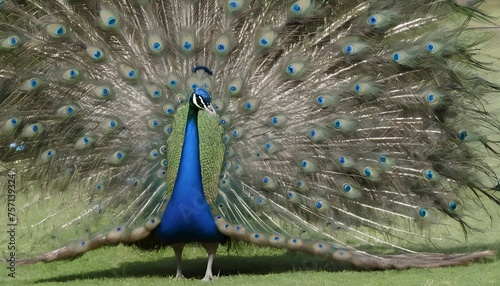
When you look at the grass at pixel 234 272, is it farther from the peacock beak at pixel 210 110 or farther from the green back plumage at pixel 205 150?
the peacock beak at pixel 210 110

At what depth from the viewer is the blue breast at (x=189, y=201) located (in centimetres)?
692

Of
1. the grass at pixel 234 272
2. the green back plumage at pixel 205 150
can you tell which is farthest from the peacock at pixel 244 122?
the grass at pixel 234 272

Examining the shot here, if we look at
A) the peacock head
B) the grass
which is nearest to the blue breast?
the peacock head

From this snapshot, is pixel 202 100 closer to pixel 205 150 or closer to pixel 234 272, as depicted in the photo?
pixel 205 150

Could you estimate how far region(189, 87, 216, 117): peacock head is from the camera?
6598 mm

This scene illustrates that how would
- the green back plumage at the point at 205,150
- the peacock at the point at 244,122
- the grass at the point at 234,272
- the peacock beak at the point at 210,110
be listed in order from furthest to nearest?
1. the peacock at the point at 244,122
2. the green back plumage at the point at 205,150
3. the grass at the point at 234,272
4. the peacock beak at the point at 210,110

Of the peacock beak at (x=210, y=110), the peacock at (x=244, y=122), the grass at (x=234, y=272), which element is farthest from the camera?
the peacock at (x=244, y=122)

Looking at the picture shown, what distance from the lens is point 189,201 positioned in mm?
6914

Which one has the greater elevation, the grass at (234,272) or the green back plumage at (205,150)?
the green back plumage at (205,150)

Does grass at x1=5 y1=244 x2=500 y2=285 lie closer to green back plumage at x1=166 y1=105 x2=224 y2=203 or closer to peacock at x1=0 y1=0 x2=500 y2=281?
peacock at x1=0 y1=0 x2=500 y2=281

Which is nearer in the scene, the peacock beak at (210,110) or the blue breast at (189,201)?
the peacock beak at (210,110)

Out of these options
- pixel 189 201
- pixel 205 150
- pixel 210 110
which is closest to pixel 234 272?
pixel 189 201

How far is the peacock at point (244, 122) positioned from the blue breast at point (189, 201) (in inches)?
1.1

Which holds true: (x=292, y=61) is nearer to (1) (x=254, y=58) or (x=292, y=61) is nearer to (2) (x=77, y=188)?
(1) (x=254, y=58)
